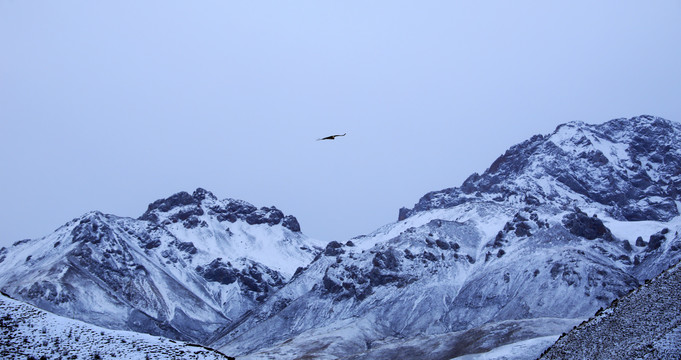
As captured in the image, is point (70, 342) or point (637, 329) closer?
point (70, 342)

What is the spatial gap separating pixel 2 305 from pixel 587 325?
5778cm

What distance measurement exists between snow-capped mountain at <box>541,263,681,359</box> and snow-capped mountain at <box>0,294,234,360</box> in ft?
111

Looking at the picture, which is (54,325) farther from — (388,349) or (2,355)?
(388,349)

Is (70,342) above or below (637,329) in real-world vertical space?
above

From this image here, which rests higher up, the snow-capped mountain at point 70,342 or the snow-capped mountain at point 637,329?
the snow-capped mountain at point 70,342

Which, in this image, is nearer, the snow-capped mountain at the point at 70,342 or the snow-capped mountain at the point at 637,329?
the snow-capped mountain at the point at 637,329

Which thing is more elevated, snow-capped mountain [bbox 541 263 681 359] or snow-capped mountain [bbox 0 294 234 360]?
snow-capped mountain [bbox 0 294 234 360]

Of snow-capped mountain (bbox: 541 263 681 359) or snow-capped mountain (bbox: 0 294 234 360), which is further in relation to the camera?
snow-capped mountain (bbox: 0 294 234 360)

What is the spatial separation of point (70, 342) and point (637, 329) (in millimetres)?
51210

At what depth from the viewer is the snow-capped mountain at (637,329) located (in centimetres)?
5972

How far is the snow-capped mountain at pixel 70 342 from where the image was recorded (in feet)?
200

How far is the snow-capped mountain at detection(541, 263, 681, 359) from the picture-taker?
59.7 metres

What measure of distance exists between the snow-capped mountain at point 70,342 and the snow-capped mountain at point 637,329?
111 ft

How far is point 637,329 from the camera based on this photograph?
63.6 meters
